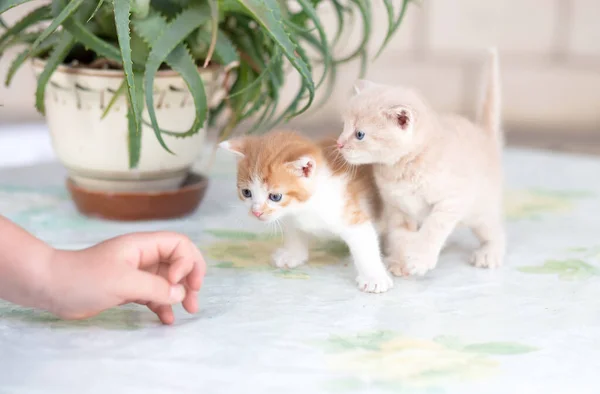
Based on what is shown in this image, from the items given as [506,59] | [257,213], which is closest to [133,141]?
[257,213]

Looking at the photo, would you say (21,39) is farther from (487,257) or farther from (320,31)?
(487,257)

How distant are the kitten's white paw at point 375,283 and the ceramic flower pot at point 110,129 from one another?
1.10ft

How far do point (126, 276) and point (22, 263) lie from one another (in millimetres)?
85

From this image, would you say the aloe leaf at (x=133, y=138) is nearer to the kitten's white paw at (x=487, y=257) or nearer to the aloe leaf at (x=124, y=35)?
the aloe leaf at (x=124, y=35)

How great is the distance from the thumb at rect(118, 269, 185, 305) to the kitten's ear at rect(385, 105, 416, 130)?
0.29 metres

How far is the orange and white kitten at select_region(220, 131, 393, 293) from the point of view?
2.72ft

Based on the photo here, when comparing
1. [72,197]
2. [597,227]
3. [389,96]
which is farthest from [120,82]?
[597,227]

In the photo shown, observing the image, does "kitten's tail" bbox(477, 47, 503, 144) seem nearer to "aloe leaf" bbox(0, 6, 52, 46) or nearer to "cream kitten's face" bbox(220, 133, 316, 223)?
"cream kitten's face" bbox(220, 133, 316, 223)

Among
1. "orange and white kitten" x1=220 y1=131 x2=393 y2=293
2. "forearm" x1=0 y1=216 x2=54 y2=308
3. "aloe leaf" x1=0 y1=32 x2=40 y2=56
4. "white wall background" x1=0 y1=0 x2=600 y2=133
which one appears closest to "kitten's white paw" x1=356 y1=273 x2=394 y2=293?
"orange and white kitten" x1=220 y1=131 x2=393 y2=293

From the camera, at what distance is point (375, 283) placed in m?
0.83

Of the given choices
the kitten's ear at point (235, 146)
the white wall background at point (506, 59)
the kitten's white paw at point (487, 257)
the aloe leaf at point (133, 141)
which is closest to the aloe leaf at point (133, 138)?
the aloe leaf at point (133, 141)

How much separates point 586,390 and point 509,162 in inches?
31.8

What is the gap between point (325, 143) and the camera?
3.03 feet

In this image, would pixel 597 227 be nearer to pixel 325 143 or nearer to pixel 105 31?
pixel 325 143
